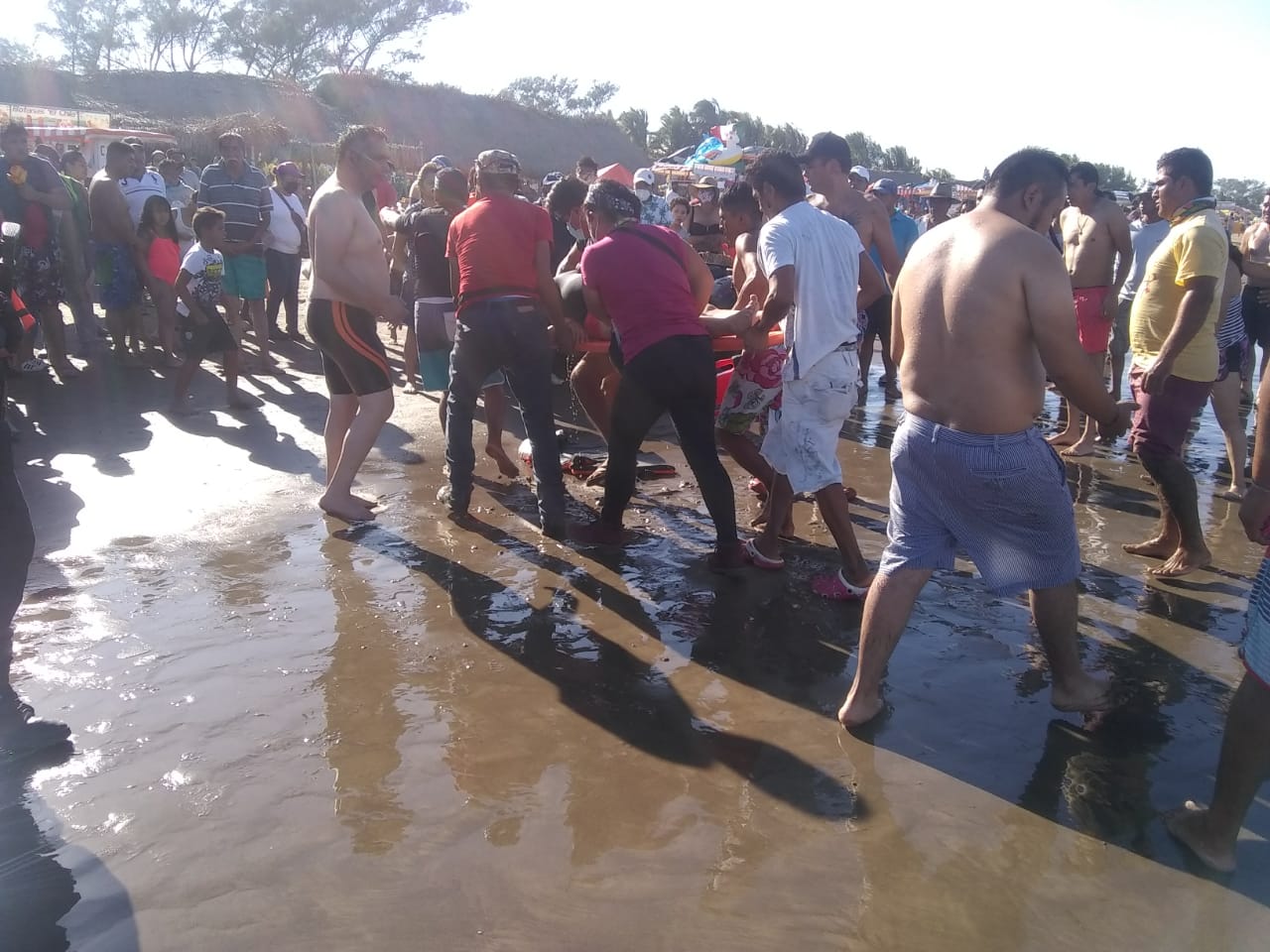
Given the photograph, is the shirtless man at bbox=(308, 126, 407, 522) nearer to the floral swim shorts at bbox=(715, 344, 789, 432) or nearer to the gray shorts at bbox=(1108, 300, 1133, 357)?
→ the floral swim shorts at bbox=(715, 344, 789, 432)

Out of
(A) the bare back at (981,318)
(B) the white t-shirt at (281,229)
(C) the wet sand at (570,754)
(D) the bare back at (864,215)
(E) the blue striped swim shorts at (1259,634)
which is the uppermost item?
(D) the bare back at (864,215)

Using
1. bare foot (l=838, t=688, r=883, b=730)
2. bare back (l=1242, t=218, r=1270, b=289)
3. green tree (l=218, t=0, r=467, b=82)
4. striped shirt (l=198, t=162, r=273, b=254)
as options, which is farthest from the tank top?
green tree (l=218, t=0, r=467, b=82)

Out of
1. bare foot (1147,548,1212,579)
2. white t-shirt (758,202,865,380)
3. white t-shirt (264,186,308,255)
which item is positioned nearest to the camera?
white t-shirt (758,202,865,380)

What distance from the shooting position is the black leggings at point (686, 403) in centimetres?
461

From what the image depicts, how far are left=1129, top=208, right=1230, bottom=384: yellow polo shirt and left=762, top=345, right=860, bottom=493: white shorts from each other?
1687mm

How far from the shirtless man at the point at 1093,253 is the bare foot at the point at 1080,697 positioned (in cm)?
360

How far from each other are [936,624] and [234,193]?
7698 mm

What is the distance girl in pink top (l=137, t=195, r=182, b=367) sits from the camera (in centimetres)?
890

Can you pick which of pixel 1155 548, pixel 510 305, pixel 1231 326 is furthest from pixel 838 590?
pixel 1231 326

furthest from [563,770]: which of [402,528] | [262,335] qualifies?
[262,335]

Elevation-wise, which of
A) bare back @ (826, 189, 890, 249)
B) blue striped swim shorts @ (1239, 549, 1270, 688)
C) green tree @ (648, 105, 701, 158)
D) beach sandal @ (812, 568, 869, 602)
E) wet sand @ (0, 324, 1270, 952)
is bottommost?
wet sand @ (0, 324, 1270, 952)

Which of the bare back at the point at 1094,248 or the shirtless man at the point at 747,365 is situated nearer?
the shirtless man at the point at 747,365

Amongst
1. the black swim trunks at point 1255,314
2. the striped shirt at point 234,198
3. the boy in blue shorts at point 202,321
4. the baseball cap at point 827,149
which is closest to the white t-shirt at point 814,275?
Answer: the baseball cap at point 827,149

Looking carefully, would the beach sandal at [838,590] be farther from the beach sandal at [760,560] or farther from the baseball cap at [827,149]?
the baseball cap at [827,149]
